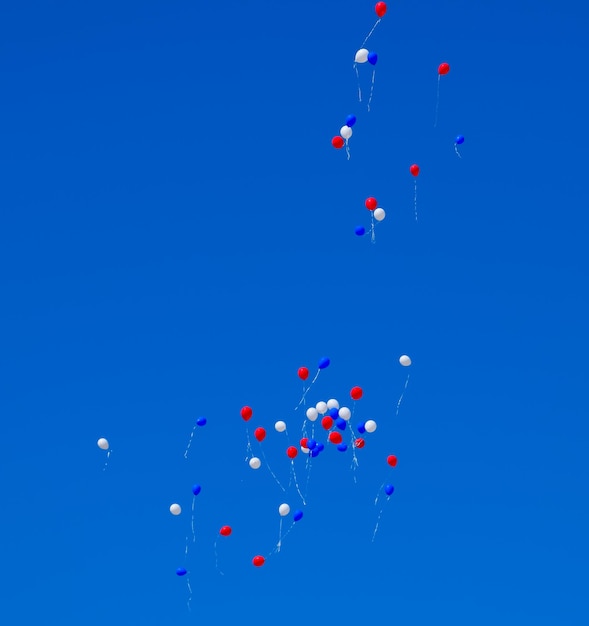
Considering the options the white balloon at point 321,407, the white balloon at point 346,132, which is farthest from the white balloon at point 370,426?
the white balloon at point 346,132

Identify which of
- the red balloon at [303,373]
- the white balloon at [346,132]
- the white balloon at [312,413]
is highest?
the white balloon at [346,132]

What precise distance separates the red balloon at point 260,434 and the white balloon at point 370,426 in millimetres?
874

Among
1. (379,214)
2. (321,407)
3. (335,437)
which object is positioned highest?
(379,214)

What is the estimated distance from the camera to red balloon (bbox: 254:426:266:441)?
35.6 ft

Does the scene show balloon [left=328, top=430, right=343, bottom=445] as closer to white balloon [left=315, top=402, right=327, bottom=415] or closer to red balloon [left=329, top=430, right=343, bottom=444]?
red balloon [left=329, top=430, right=343, bottom=444]

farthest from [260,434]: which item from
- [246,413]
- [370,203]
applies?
[370,203]

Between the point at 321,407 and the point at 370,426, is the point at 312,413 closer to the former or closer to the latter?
the point at 321,407

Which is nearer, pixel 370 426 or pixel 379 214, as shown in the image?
pixel 379 214

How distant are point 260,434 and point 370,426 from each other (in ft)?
3.13

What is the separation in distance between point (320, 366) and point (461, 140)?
7.20 ft

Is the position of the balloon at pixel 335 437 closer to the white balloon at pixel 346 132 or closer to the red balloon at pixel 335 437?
the red balloon at pixel 335 437

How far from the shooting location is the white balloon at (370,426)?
11078 millimetres

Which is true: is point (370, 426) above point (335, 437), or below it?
above

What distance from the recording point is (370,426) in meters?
11.1
